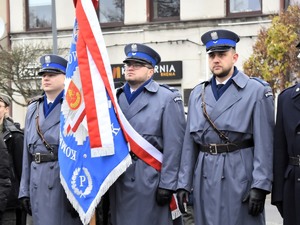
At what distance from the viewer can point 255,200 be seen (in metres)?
6.14

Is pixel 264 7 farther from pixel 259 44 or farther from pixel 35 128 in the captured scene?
pixel 35 128

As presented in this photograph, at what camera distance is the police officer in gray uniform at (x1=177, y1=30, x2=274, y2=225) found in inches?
246

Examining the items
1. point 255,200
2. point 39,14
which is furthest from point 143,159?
point 39,14

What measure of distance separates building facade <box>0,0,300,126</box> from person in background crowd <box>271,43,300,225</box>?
16.3 metres

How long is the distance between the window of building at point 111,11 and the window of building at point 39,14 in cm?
200

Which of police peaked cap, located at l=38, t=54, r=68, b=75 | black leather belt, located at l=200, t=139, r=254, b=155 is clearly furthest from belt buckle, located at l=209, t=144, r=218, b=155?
police peaked cap, located at l=38, t=54, r=68, b=75

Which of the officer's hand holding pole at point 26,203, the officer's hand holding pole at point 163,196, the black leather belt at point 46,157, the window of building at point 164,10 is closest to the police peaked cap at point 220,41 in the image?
the officer's hand holding pole at point 163,196

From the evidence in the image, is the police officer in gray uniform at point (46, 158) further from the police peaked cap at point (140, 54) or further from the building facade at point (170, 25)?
the building facade at point (170, 25)

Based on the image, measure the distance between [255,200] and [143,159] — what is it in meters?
1.29

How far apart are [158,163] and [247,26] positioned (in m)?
16.4

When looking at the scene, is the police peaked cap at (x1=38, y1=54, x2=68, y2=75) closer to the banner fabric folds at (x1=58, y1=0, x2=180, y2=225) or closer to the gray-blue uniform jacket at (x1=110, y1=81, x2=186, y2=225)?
the banner fabric folds at (x1=58, y1=0, x2=180, y2=225)

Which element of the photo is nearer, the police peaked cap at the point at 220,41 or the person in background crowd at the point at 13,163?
the police peaked cap at the point at 220,41

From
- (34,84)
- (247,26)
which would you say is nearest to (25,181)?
(34,84)

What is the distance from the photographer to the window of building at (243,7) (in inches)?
910
